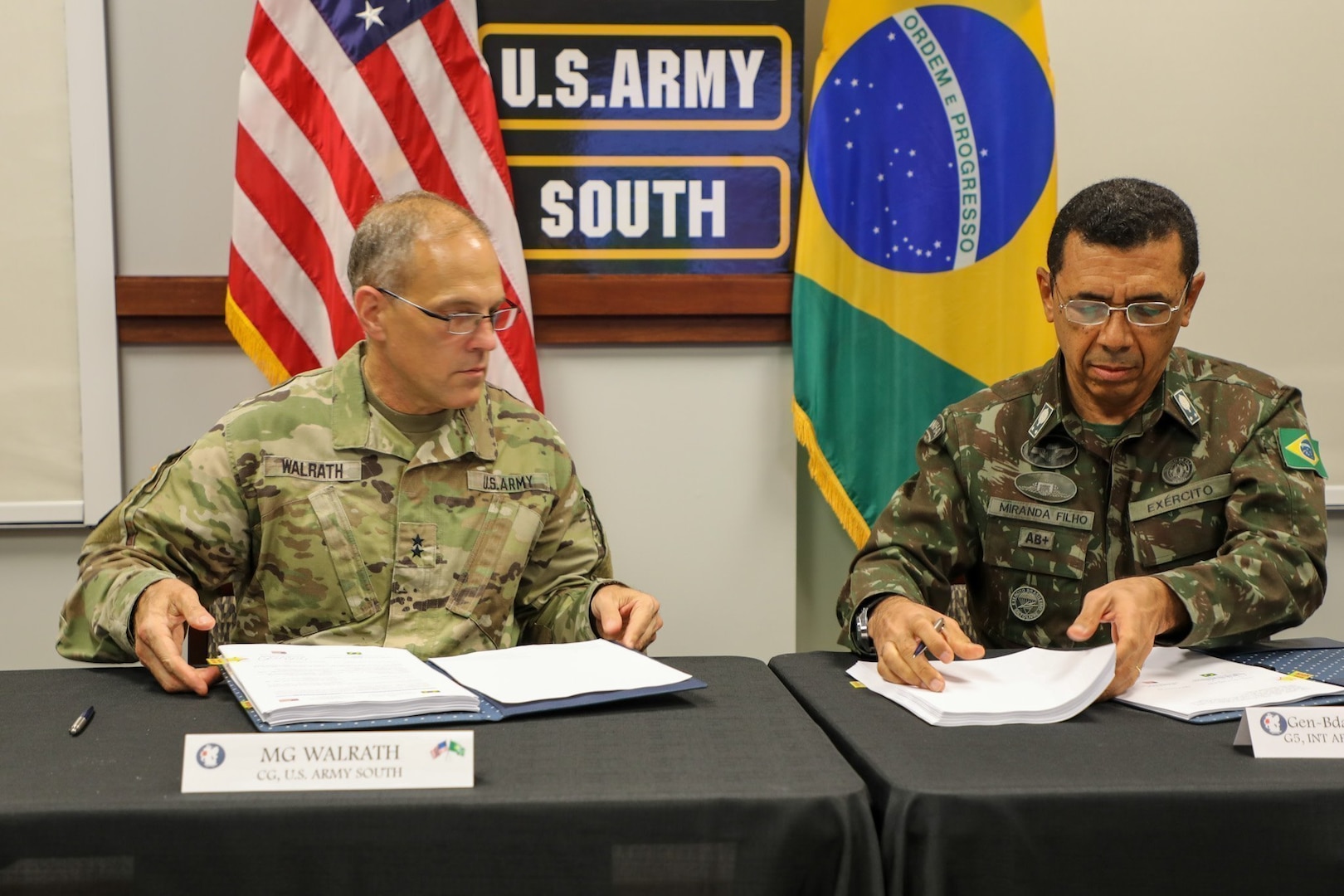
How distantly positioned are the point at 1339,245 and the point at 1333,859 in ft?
8.01

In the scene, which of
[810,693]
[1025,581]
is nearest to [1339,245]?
[1025,581]

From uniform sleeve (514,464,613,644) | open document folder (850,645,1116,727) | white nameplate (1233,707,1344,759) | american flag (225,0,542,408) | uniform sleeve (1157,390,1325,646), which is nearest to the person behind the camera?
white nameplate (1233,707,1344,759)

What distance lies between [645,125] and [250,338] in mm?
1090

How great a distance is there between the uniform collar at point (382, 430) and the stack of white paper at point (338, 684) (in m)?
0.43

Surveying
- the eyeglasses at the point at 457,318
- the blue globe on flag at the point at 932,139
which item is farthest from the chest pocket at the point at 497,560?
the blue globe on flag at the point at 932,139

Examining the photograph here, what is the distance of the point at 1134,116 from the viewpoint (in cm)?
284

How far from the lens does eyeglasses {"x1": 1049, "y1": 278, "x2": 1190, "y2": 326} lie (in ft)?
5.41

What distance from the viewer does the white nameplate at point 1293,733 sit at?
3.48 ft

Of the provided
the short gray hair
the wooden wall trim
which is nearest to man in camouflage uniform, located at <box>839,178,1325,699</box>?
the short gray hair

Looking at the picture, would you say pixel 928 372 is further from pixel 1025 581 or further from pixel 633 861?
pixel 633 861

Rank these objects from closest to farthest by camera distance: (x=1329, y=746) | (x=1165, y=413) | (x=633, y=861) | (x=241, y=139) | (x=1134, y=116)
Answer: (x=633, y=861), (x=1329, y=746), (x=1165, y=413), (x=241, y=139), (x=1134, y=116)

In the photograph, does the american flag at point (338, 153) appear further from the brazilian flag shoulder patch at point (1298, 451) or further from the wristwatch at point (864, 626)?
the brazilian flag shoulder patch at point (1298, 451)

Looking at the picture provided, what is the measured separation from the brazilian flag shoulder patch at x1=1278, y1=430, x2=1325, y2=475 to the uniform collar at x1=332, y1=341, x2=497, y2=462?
1223 millimetres

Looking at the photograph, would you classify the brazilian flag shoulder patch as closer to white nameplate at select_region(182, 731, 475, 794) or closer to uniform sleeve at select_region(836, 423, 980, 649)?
uniform sleeve at select_region(836, 423, 980, 649)
